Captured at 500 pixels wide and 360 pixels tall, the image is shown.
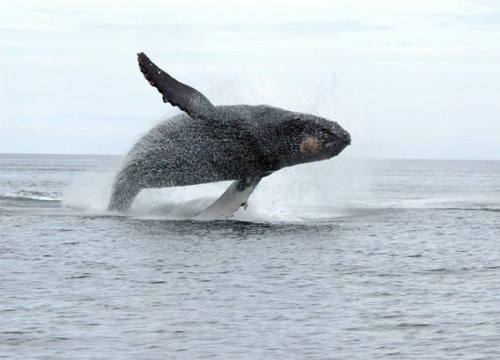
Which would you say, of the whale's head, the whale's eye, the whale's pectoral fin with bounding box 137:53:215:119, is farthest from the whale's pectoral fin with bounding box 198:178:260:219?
the whale's pectoral fin with bounding box 137:53:215:119

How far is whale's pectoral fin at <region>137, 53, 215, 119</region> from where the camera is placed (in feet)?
74.7

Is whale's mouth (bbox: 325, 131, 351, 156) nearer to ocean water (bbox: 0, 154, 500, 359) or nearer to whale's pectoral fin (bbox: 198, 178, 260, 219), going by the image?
ocean water (bbox: 0, 154, 500, 359)

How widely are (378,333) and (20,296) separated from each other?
5675 mm

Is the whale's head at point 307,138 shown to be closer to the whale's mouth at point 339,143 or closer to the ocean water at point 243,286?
the whale's mouth at point 339,143

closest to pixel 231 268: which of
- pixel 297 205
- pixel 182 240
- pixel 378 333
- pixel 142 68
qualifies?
pixel 182 240

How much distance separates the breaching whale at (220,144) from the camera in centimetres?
2302

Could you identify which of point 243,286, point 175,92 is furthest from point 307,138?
point 243,286

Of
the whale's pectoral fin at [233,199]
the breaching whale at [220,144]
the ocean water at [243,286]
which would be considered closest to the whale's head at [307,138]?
the breaching whale at [220,144]

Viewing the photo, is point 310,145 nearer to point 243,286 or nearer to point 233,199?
point 233,199

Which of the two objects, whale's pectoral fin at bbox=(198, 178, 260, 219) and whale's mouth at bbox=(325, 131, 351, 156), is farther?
whale's pectoral fin at bbox=(198, 178, 260, 219)

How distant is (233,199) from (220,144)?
159 centimetres

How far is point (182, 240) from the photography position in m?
21.4

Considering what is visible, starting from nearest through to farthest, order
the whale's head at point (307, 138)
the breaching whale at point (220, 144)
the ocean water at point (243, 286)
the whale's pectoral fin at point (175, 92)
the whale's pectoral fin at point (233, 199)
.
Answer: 1. the ocean water at point (243, 286)
2. the whale's head at point (307, 138)
3. the whale's pectoral fin at point (175, 92)
4. the breaching whale at point (220, 144)
5. the whale's pectoral fin at point (233, 199)

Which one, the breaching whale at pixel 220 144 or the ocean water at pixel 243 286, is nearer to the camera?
the ocean water at pixel 243 286
